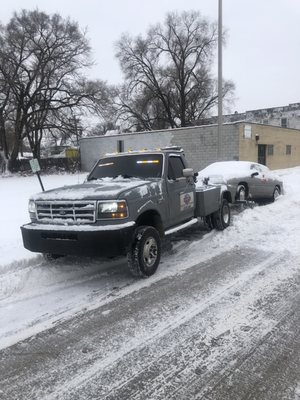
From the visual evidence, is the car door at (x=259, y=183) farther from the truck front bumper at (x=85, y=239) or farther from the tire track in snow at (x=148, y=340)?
the truck front bumper at (x=85, y=239)

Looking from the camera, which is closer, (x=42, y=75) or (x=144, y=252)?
(x=144, y=252)

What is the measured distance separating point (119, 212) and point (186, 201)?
2282 millimetres

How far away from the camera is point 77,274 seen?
239 inches

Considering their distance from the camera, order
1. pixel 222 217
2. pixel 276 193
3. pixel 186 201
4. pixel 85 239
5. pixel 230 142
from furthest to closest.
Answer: pixel 230 142 → pixel 276 193 → pixel 222 217 → pixel 186 201 → pixel 85 239

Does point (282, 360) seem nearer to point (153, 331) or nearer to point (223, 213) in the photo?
point (153, 331)

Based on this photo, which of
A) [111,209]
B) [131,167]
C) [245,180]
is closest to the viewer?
[111,209]

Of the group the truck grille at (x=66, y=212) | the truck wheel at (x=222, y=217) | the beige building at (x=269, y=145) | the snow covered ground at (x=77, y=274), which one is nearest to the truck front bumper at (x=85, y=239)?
the truck grille at (x=66, y=212)

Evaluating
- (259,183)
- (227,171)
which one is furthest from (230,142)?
(227,171)

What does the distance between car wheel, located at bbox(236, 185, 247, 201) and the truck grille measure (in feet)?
25.6

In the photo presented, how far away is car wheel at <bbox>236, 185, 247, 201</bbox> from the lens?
12477 millimetres

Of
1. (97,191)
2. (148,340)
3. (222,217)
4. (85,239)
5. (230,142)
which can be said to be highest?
(230,142)

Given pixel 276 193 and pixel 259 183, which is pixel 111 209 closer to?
pixel 259 183

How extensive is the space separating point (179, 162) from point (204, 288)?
2.91 meters

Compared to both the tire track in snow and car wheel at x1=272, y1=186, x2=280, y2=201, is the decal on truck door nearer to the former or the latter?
the tire track in snow
